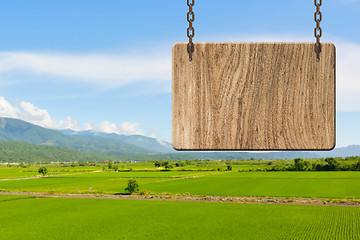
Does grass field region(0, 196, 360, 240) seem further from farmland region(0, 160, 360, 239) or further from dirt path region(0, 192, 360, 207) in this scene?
dirt path region(0, 192, 360, 207)

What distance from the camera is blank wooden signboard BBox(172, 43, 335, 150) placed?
3.71 m

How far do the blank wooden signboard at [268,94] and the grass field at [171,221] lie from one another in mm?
46199

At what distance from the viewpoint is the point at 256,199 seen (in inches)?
3095

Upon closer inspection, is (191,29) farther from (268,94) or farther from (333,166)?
(333,166)

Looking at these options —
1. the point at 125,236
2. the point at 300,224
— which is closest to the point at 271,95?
the point at 125,236

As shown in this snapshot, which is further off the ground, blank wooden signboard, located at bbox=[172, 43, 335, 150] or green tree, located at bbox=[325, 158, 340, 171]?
blank wooden signboard, located at bbox=[172, 43, 335, 150]

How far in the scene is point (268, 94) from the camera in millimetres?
3729

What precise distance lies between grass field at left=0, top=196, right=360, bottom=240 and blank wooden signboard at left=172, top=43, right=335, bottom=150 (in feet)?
152

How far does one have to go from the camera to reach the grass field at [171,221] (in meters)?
49.0

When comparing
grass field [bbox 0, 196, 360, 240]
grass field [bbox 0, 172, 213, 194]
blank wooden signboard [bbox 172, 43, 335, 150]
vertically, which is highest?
blank wooden signboard [bbox 172, 43, 335, 150]

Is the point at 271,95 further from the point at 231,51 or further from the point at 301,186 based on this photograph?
the point at 301,186

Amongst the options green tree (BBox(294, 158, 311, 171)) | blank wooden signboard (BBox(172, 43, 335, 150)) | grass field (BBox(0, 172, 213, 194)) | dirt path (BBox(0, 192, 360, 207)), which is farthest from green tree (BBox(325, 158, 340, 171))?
blank wooden signboard (BBox(172, 43, 335, 150))

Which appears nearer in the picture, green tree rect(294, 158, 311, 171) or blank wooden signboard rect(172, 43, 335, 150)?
blank wooden signboard rect(172, 43, 335, 150)

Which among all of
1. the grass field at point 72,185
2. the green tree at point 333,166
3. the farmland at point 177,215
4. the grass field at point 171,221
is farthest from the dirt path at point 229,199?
the green tree at point 333,166
